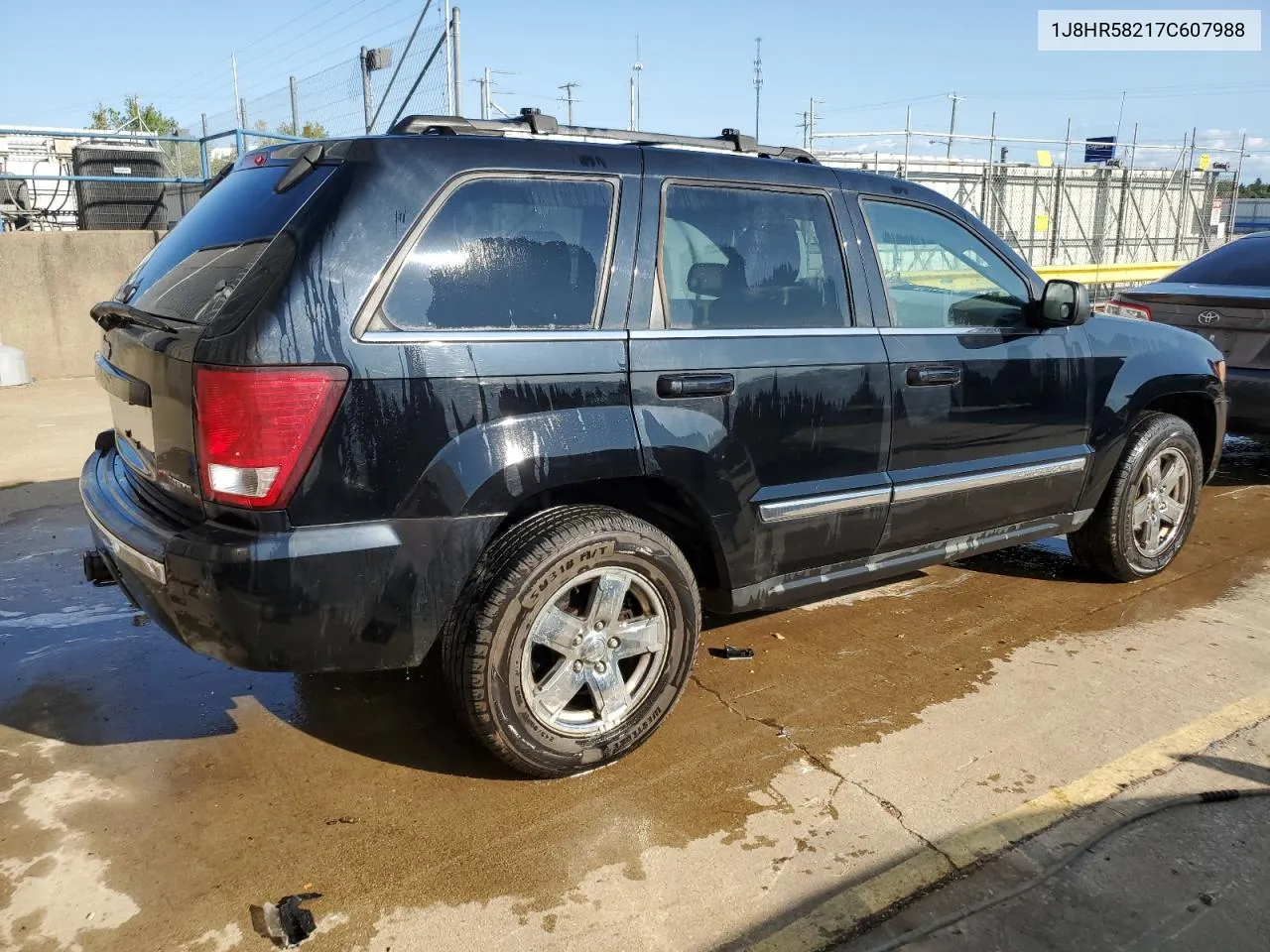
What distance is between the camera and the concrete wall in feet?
32.5

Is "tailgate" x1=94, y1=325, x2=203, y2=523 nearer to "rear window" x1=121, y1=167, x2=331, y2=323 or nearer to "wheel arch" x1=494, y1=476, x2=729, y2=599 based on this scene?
"rear window" x1=121, y1=167, x2=331, y2=323

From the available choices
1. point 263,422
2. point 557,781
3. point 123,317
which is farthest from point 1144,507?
point 123,317

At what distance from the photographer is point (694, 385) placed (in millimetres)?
3043

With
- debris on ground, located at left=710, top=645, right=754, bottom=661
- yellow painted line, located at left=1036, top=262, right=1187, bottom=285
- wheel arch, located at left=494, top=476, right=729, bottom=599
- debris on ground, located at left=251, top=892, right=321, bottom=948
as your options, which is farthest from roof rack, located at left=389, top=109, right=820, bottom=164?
yellow painted line, located at left=1036, top=262, right=1187, bottom=285

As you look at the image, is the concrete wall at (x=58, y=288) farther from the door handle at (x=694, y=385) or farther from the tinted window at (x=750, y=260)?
the door handle at (x=694, y=385)

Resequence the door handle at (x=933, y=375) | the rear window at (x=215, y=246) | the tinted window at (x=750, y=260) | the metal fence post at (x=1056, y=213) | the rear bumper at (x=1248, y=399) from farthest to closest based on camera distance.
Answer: the metal fence post at (x=1056, y=213)
the rear bumper at (x=1248, y=399)
the door handle at (x=933, y=375)
the tinted window at (x=750, y=260)
the rear window at (x=215, y=246)

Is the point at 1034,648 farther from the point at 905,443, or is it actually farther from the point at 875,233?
the point at 875,233

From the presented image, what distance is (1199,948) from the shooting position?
2.30 m

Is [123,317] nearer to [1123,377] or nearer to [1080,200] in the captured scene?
[1123,377]

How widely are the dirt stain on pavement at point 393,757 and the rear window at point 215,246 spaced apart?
1405mm

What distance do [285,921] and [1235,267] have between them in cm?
711

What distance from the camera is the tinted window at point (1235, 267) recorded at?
659 centimetres

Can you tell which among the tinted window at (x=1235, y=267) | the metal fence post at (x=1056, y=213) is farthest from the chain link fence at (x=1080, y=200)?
the tinted window at (x=1235, y=267)

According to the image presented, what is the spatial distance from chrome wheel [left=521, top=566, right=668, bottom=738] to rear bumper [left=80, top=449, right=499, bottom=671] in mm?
343
